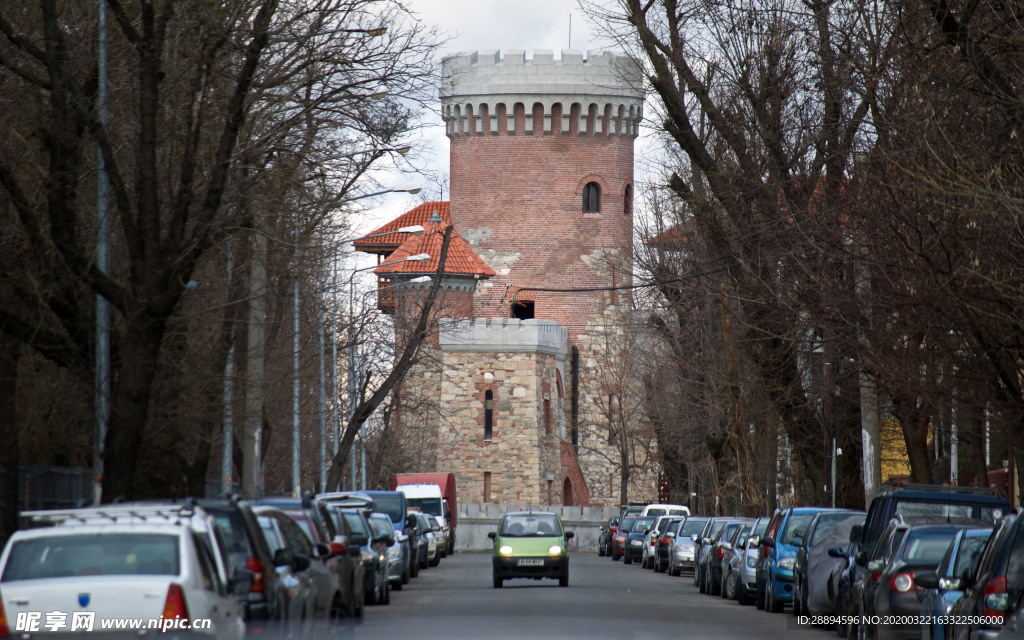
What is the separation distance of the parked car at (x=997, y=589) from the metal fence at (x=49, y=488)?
14.2m

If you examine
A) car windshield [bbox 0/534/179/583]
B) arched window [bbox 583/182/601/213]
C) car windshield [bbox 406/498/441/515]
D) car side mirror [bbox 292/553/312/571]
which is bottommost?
car windshield [bbox 406/498/441/515]

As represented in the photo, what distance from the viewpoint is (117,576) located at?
29.5 ft

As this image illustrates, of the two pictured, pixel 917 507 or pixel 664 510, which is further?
pixel 664 510

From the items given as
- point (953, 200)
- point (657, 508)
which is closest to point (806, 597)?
point (953, 200)

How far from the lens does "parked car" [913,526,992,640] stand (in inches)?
455

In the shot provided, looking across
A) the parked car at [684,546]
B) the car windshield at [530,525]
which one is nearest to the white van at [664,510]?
the parked car at [684,546]

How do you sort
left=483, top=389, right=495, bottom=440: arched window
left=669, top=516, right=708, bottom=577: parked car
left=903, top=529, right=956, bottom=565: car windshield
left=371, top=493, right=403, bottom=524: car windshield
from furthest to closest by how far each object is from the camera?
left=483, top=389, right=495, bottom=440: arched window, left=669, top=516, right=708, bottom=577: parked car, left=371, top=493, right=403, bottom=524: car windshield, left=903, top=529, right=956, bottom=565: car windshield

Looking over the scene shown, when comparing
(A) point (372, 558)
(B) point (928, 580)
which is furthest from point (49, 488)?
(B) point (928, 580)

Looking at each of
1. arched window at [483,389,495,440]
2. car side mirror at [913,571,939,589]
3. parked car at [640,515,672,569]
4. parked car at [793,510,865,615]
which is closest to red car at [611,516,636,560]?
parked car at [640,515,672,569]

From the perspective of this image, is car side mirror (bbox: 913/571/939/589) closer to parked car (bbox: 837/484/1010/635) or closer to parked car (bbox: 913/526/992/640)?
parked car (bbox: 913/526/992/640)

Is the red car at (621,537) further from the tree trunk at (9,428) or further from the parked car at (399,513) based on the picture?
the tree trunk at (9,428)

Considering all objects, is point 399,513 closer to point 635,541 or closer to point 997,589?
point 635,541

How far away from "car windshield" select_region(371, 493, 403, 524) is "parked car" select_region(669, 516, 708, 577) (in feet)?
25.5

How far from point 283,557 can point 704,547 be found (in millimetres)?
17723
